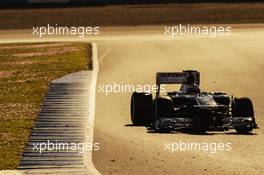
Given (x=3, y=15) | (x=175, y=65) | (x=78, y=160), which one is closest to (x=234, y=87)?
(x=175, y=65)

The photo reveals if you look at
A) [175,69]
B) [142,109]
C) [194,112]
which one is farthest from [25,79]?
[194,112]

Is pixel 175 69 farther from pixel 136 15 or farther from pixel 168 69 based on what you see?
pixel 136 15

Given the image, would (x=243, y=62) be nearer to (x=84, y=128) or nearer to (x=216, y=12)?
(x=84, y=128)

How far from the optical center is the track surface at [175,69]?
23.8 meters

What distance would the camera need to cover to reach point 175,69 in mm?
48938

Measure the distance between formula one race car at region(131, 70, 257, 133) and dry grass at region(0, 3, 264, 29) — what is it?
2128 inches

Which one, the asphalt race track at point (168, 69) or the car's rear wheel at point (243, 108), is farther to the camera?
the car's rear wheel at point (243, 108)

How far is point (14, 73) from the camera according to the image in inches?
1922

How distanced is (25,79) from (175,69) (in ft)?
28.8

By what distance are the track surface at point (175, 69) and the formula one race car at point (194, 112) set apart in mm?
388

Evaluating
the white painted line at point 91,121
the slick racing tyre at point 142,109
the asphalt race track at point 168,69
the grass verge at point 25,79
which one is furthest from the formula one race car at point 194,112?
the grass verge at point 25,79

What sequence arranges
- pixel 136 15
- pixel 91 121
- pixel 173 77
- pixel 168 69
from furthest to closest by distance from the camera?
1. pixel 136 15
2. pixel 168 69
3. pixel 91 121
4. pixel 173 77

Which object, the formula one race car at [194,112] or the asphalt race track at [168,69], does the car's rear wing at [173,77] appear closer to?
the formula one race car at [194,112]

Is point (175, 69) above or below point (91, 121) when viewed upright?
above
